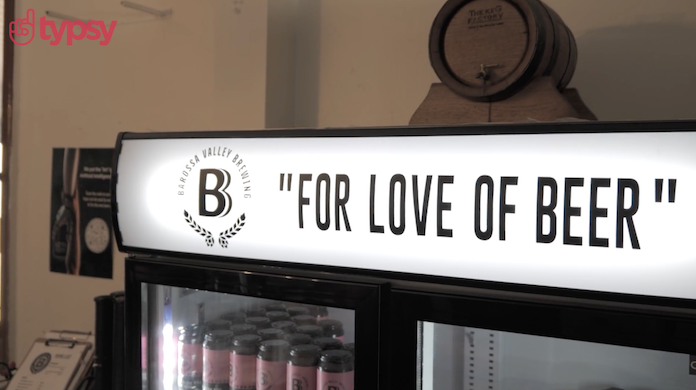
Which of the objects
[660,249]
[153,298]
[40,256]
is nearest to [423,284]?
[660,249]

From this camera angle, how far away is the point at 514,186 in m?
1.13

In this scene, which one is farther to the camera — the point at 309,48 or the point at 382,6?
the point at 309,48

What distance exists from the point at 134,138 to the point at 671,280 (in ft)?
4.32

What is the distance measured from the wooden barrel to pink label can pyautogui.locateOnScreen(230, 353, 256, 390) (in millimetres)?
914

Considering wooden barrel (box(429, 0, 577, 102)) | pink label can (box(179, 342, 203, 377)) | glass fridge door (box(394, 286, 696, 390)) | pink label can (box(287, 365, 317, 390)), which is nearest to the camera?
glass fridge door (box(394, 286, 696, 390))

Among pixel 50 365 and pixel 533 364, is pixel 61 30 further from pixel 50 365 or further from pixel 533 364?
pixel 533 364

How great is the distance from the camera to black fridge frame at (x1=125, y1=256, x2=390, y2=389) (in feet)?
4.15

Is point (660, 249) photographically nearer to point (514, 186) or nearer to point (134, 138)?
point (514, 186)

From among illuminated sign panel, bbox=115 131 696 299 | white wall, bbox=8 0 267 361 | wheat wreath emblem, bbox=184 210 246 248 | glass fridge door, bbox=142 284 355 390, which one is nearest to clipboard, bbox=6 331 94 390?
white wall, bbox=8 0 267 361

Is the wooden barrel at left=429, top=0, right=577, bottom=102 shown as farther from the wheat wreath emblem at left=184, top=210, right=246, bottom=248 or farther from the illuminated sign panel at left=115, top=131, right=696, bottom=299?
the wheat wreath emblem at left=184, top=210, right=246, bottom=248

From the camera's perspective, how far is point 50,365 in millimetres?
2516

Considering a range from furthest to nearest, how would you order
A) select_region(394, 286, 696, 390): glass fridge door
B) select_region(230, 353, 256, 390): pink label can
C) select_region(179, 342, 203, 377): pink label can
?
select_region(179, 342, 203, 377): pink label can, select_region(230, 353, 256, 390): pink label can, select_region(394, 286, 696, 390): glass fridge door

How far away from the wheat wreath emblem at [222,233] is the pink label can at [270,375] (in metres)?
0.35

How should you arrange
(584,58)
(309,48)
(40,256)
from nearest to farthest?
(584,58)
(309,48)
(40,256)
